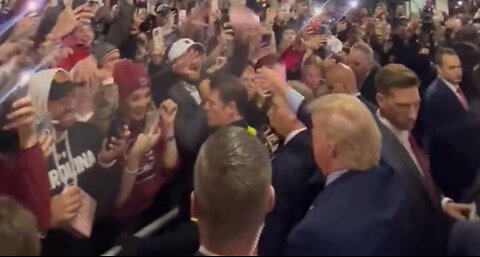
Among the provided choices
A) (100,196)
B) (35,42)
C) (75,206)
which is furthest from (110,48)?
(75,206)

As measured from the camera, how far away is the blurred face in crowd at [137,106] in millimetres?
3477

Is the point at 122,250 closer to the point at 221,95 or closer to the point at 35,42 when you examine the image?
the point at 221,95

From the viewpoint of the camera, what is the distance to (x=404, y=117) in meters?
3.49

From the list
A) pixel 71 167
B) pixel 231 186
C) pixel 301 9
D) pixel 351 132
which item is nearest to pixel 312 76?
pixel 71 167

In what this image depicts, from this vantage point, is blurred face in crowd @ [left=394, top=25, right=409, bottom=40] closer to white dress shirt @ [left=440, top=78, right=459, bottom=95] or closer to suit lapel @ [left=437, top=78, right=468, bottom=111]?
white dress shirt @ [left=440, top=78, right=459, bottom=95]

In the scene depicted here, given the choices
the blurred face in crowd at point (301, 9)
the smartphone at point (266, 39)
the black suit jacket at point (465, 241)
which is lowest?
the blurred face in crowd at point (301, 9)

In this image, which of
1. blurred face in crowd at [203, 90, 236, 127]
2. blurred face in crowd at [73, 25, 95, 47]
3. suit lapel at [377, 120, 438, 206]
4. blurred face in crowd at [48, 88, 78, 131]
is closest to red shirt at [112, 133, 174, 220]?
blurred face in crowd at [203, 90, 236, 127]

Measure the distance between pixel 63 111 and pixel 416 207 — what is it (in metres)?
1.37

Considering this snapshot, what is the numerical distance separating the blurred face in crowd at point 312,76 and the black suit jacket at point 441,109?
0.66 meters

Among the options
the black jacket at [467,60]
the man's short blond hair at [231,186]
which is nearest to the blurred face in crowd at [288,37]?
the black jacket at [467,60]

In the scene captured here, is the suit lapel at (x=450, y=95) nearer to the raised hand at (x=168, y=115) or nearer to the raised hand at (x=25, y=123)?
the raised hand at (x=168, y=115)

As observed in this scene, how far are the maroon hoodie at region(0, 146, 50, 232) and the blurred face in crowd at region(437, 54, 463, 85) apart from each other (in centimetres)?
305

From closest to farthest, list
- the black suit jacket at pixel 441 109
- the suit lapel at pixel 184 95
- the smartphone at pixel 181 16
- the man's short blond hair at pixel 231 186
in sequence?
the man's short blond hair at pixel 231 186 < the suit lapel at pixel 184 95 < the black suit jacket at pixel 441 109 < the smartphone at pixel 181 16

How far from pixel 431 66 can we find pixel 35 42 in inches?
166
